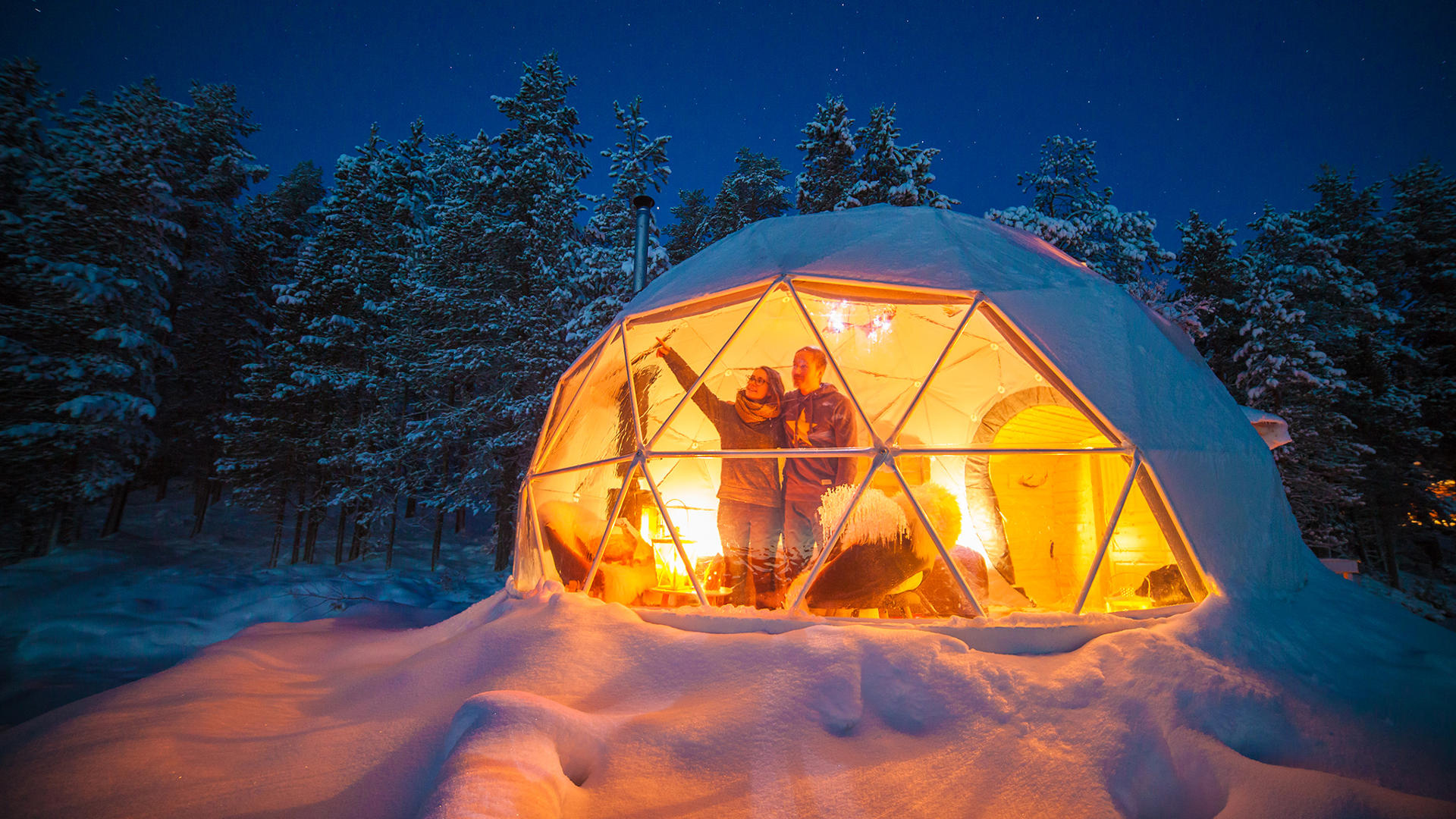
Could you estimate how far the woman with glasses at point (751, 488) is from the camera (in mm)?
4031

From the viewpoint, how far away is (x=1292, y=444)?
15.1 m

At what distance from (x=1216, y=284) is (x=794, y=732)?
24.1 metres

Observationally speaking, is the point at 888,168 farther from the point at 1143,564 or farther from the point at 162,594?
the point at 162,594

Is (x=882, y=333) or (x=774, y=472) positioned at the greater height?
(x=882, y=333)

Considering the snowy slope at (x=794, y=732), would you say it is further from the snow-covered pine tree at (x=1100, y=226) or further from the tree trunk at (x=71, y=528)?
the tree trunk at (x=71, y=528)

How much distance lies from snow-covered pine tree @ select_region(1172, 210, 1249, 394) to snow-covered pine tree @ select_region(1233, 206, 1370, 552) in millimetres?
800

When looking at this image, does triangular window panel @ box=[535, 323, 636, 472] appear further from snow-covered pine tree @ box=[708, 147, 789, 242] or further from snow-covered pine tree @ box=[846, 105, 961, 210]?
snow-covered pine tree @ box=[708, 147, 789, 242]

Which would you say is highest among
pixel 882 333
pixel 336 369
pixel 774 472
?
pixel 336 369

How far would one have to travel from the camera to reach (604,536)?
4629mm

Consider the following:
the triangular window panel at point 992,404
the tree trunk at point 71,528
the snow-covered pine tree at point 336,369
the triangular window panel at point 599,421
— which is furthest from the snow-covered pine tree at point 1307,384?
the tree trunk at point 71,528

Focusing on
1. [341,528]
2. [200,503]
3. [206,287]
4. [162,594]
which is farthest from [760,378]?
[200,503]

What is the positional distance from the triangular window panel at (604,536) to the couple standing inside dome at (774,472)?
0.77 m

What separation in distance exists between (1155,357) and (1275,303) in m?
16.1

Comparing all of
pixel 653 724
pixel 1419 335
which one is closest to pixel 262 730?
pixel 653 724
